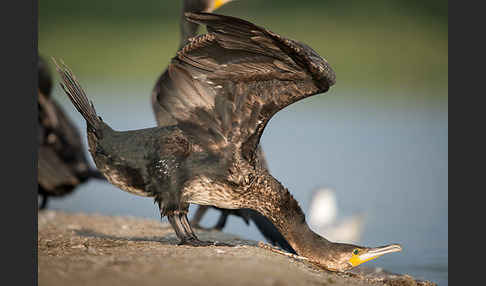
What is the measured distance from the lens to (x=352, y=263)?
13.6ft

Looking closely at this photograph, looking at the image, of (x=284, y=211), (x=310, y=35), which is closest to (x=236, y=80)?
(x=284, y=211)

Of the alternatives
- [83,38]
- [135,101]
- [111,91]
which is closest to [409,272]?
[135,101]

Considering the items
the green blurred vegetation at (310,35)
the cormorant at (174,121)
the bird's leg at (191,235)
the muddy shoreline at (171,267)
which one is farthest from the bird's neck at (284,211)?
the green blurred vegetation at (310,35)

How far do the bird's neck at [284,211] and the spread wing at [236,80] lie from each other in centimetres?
25

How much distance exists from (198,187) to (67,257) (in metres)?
1.01

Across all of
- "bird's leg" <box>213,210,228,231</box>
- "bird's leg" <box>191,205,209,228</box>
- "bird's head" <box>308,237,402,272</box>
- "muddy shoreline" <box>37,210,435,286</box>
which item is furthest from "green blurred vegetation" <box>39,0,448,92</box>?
"muddy shoreline" <box>37,210,435,286</box>

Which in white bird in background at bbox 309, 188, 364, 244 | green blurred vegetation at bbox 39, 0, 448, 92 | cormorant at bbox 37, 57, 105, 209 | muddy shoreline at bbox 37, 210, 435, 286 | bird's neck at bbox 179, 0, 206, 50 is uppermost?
green blurred vegetation at bbox 39, 0, 448, 92

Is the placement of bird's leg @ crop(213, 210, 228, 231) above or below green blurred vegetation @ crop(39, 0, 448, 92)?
below

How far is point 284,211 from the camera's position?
4246 mm

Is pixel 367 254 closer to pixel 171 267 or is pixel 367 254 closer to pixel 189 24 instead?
pixel 171 267

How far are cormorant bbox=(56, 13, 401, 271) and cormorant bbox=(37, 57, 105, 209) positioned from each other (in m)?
3.14

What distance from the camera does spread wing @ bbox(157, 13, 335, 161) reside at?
3.58 meters

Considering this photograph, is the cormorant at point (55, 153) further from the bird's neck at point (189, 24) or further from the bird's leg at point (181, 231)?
the bird's leg at point (181, 231)

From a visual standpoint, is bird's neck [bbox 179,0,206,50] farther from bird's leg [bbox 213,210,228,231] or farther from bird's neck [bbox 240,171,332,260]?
bird's neck [bbox 240,171,332,260]
